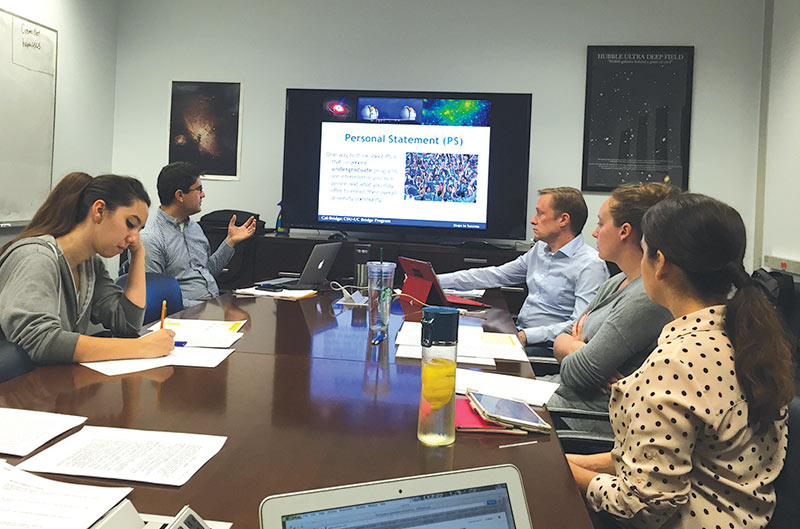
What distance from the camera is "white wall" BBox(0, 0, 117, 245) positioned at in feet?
14.0

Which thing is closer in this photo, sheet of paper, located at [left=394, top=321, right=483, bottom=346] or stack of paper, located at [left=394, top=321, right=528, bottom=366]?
stack of paper, located at [left=394, top=321, right=528, bottom=366]

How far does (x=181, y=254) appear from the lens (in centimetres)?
320

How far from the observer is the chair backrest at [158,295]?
2.39 m

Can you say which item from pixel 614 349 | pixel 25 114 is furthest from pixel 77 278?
pixel 25 114

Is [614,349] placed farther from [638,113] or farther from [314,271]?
[638,113]

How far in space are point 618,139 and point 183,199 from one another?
113 inches

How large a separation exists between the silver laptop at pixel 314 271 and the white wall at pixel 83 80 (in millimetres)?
2039

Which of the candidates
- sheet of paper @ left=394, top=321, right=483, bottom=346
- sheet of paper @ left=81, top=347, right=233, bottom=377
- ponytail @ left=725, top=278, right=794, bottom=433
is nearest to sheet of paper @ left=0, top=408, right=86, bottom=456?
sheet of paper @ left=81, top=347, right=233, bottom=377

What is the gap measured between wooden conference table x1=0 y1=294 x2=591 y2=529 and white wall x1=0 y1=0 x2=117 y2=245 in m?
3.16

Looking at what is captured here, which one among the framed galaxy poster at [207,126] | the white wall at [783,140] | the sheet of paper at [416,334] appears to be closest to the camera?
the sheet of paper at [416,334]

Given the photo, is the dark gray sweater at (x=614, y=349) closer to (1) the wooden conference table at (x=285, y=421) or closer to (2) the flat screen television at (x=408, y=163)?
(1) the wooden conference table at (x=285, y=421)

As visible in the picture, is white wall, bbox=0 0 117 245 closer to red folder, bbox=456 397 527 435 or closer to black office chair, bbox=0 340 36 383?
black office chair, bbox=0 340 36 383

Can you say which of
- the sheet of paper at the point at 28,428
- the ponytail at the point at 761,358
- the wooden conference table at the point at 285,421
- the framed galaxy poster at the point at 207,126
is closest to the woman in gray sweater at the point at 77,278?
the wooden conference table at the point at 285,421

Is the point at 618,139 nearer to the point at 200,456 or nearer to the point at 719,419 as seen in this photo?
the point at 719,419
